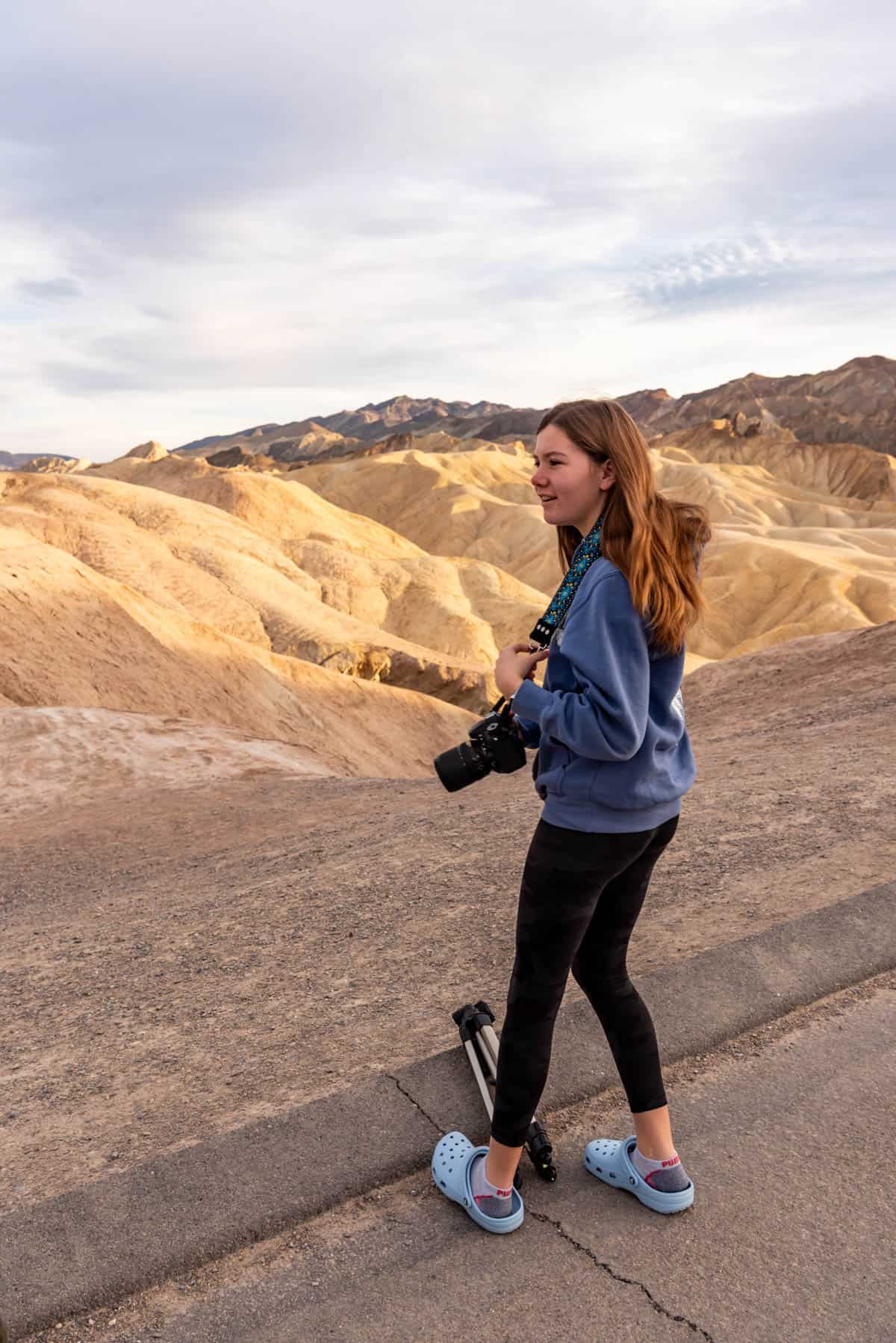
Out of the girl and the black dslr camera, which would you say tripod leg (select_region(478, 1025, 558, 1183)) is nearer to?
the girl

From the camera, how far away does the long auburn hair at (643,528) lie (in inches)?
89.6

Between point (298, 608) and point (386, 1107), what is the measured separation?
89.6ft

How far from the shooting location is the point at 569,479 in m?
2.41

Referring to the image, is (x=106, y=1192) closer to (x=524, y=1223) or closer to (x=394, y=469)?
(x=524, y=1223)

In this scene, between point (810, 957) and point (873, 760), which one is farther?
point (873, 760)

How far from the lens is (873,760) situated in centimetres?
728

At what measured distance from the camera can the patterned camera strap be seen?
2.40 metres

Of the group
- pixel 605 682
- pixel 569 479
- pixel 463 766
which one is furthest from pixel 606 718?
pixel 569 479

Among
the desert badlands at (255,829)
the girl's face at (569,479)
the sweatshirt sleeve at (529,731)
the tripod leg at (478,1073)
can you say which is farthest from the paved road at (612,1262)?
the girl's face at (569,479)

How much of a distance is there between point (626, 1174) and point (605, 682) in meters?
1.33

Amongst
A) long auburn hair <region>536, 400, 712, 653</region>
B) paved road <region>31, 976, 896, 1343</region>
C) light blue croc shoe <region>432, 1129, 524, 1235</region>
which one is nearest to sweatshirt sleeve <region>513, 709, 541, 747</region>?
long auburn hair <region>536, 400, 712, 653</region>

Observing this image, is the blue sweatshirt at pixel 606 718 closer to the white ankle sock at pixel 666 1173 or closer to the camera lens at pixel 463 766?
the camera lens at pixel 463 766

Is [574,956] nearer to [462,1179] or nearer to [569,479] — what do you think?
[462,1179]

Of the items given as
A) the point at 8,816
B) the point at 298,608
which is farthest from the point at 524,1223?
the point at 298,608
